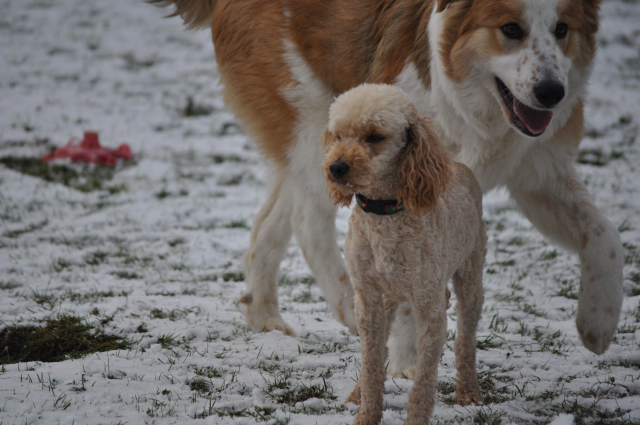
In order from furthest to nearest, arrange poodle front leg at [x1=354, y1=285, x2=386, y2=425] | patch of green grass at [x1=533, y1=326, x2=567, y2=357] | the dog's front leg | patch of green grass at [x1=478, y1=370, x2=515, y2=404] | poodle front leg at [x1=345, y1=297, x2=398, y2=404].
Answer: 1. patch of green grass at [x1=533, y1=326, x2=567, y2=357]
2. the dog's front leg
3. patch of green grass at [x1=478, y1=370, x2=515, y2=404]
4. poodle front leg at [x1=345, y1=297, x2=398, y2=404]
5. poodle front leg at [x1=354, y1=285, x2=386, y2=425]

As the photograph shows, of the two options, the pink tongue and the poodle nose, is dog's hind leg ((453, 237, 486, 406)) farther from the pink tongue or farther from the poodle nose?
the poodle nose

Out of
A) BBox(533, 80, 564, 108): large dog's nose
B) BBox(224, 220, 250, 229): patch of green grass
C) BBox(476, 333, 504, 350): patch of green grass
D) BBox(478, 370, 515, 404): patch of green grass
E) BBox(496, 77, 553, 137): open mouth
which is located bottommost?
BBox(224, 220, 250, 229): patch of green grass

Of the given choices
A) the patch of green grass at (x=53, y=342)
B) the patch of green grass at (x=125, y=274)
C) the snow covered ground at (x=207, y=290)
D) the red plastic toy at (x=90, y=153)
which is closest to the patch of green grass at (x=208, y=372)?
the snow covered ground at (x=207, y=290)

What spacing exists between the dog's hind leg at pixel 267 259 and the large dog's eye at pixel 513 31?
177cm

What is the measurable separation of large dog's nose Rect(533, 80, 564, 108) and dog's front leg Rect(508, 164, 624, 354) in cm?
72

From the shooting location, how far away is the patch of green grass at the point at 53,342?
10.7ft

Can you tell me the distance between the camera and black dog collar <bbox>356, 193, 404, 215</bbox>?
229 centimetres

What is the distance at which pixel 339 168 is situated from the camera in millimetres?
2148

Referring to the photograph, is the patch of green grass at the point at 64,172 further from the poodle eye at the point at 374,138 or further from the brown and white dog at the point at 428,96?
the poodle eye at the point at 374,138

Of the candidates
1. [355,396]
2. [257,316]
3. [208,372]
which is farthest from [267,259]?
[355,396]

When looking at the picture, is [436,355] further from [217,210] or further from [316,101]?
[217,210]

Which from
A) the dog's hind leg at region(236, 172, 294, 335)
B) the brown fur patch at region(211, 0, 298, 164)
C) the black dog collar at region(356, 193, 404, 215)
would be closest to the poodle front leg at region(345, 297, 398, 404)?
the black dog collar at region(356, 193, 404, 215)

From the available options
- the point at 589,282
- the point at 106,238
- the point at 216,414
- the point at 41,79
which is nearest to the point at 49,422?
the point at 216,414

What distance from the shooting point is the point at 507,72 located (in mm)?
2912
